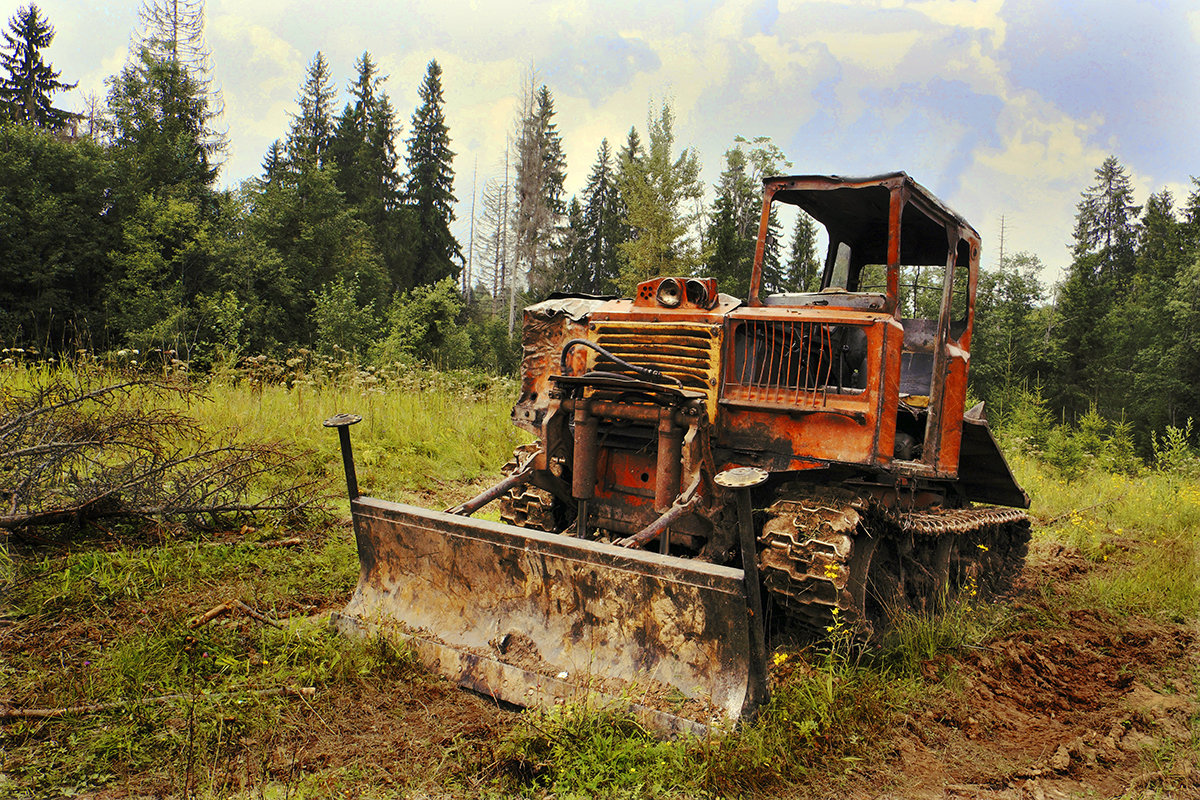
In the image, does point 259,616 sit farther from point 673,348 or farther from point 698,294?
point 698,294

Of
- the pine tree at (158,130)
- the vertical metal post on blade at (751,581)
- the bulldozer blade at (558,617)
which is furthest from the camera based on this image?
the pine tree at (158,130)

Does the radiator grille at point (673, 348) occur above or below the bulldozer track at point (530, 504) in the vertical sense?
above

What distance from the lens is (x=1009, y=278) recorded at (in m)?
42.1

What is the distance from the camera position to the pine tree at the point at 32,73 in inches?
1192

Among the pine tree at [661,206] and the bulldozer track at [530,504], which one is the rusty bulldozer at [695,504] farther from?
the pine tree at [661,206]

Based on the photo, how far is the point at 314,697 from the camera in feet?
10.9

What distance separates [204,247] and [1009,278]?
41.1m

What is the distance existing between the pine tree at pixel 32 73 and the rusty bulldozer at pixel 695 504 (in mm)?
35467

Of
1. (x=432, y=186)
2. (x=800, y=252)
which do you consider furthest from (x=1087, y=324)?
(x=432, y=186)

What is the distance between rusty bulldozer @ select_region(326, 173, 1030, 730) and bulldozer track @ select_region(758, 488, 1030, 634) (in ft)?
0.05

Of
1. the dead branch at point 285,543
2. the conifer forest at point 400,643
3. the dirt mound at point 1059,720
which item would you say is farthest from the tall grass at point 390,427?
the dirt mound at point 1059,720

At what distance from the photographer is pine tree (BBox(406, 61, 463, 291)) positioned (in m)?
38.7

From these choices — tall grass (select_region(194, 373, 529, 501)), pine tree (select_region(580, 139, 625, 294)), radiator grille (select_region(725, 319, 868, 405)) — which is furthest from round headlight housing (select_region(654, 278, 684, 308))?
pine tree (select_region(580, 139, 625, 294))

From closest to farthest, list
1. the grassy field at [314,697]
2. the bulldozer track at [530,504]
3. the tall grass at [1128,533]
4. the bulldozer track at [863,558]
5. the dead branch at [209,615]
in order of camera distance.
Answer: the grassy field at [314,697] → the bulldozer track at [863,558] → the dead branch at [209,615] → the bulldozer track at [530,504] → the tall grass at [1128,533]
